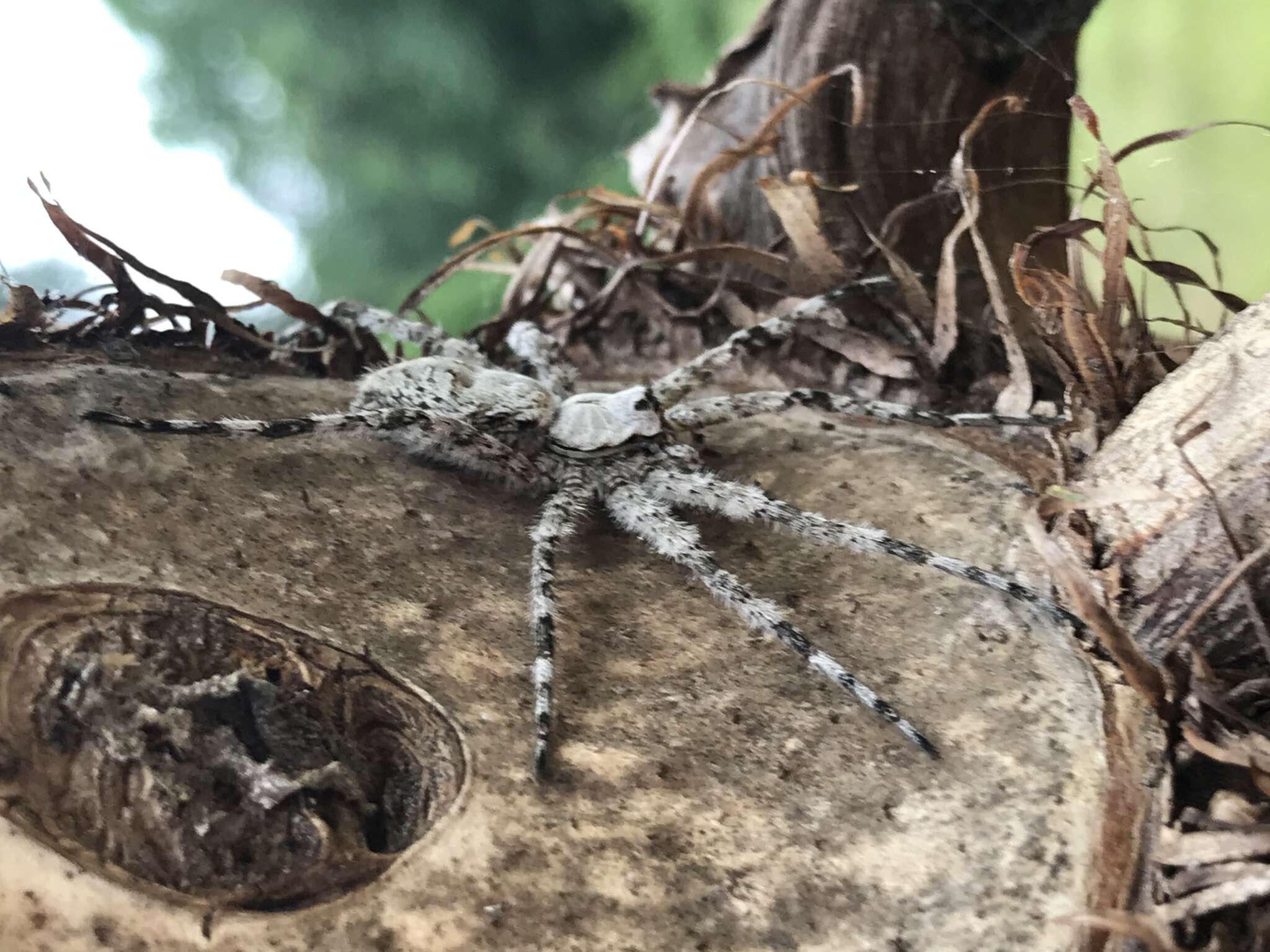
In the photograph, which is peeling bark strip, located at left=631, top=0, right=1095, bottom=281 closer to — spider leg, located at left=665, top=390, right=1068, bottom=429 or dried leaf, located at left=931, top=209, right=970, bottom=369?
dried leaf, located at left=931, top=209, right=970, bottom=369

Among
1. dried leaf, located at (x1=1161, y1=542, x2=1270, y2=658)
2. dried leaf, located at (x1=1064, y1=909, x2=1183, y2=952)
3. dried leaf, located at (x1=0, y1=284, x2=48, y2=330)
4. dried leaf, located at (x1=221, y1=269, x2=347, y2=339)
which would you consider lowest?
dried leaf, located at (x1=1064, y1=909, x2=1183, y2=952)

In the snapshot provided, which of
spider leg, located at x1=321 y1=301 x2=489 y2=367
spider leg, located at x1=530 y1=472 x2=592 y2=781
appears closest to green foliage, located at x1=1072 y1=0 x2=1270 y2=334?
spider leg, located at x1=530 y1=472 x2=592 y2=781

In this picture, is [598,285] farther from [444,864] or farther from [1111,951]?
[1111,951]

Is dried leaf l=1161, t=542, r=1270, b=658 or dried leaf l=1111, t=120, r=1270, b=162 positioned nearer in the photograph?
dried leaf l=1161, t=542, r=1270, b=658

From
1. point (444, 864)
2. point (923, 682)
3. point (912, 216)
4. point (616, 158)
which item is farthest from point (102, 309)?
point (616, 158)

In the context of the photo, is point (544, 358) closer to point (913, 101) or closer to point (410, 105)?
point (913, 101)

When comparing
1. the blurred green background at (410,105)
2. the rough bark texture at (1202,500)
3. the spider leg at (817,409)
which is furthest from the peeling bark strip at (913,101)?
the blurred green background at (410,105)

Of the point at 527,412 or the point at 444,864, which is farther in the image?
the point at 527,412
